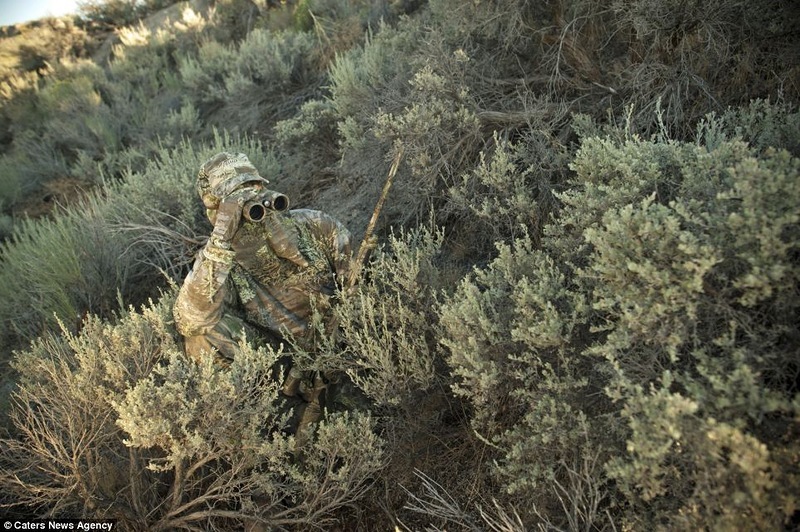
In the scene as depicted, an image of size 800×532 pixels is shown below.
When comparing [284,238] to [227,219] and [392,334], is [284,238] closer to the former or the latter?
[227,219]

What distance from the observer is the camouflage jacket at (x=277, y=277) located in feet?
8.52

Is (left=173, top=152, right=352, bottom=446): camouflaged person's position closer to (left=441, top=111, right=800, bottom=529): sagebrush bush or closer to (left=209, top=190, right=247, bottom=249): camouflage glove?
(left=209, top=190, right=247, bottom=249): camouflage glove

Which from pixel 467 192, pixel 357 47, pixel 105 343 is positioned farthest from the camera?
pixel 357 47

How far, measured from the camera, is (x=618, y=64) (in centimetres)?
324

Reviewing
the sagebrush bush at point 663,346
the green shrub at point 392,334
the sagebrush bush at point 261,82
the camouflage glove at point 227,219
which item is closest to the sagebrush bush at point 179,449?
the green shrub at point 392,334

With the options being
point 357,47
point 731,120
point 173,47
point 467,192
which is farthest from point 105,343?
point 173,47

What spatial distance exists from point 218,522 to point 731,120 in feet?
10.6

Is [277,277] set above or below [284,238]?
below

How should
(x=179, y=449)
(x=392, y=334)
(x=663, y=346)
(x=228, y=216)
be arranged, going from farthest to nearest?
(x=392, y=334), (x=228, y=216), (x=179, y=449), (x=663, y=346)

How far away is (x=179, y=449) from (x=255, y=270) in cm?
105

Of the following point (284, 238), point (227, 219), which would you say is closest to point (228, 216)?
point (227, 219)

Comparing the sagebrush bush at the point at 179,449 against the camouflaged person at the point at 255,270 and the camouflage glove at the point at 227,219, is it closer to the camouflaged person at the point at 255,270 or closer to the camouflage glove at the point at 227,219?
the camouflaged person at the point at 255,270

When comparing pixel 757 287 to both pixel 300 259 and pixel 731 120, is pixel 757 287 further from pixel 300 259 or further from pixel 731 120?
pixel 300 259

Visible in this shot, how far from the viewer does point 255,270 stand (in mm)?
2838
